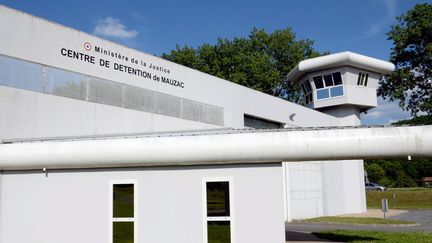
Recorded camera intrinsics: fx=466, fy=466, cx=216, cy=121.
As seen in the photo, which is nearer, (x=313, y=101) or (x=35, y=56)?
(x=35, y=56)

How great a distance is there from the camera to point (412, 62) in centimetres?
4781

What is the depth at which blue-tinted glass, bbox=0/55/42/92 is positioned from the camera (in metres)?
13.8

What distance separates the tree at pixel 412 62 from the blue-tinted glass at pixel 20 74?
39355 millimetres

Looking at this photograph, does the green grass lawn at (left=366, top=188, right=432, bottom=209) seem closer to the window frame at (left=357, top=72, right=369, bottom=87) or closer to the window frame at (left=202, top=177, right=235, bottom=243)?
the window frame at (left=357, top=72, right=369, bottom=87)

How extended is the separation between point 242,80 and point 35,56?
125ft

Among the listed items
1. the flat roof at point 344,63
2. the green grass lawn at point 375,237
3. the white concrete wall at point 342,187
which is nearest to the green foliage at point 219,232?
the green grass lawn at point 375,237

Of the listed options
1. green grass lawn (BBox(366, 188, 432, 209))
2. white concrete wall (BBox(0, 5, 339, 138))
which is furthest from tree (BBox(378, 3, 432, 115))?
white concrete wall (BBox(0, 5, 339, 138))

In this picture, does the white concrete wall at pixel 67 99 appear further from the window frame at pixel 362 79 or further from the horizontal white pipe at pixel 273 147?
the window frame at pixel 362 79

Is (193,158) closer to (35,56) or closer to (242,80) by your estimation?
(35,56)

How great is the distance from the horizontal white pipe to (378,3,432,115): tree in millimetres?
38065

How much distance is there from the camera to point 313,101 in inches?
1325

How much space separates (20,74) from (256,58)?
41498mm

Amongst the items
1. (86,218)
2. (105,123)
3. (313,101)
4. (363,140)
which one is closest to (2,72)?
(105,123)

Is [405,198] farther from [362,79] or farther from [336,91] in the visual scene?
[336,91]
